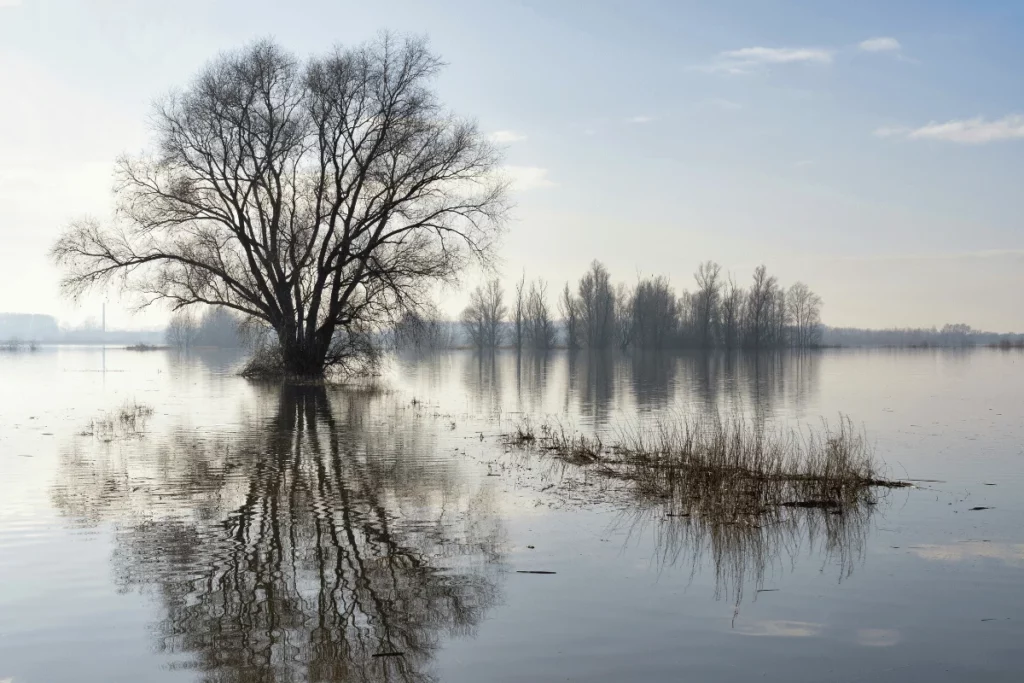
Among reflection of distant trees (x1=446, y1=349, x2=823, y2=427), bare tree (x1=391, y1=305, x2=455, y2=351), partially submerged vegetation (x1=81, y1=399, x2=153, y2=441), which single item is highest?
bare tree (x1=391, y1=305, x2=455, y2=351)

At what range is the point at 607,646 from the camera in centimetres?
686

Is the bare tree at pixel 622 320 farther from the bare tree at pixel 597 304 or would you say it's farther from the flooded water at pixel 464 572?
the flooded water at pixel 464 572

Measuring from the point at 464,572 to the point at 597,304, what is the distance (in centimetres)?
12286

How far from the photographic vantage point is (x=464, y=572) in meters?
8.73

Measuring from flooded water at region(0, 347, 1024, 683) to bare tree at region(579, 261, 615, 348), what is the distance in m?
112

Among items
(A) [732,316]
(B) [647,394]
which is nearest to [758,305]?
(A) [732,316]

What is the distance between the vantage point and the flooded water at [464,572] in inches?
257

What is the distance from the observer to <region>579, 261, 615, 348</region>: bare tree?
130500 mm

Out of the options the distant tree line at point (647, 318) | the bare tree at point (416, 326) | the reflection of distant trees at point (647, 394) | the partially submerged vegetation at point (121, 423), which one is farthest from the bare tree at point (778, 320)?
the partially submerged vegetation at point (121, 423)

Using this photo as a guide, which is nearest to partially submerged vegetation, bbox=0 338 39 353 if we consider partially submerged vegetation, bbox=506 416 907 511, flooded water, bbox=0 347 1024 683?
flooded water, bbox=0 347 1024 683

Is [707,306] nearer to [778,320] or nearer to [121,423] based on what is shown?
[778,320]

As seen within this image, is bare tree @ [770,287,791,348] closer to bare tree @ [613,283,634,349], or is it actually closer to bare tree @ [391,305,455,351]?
bare tree @ [613,283,634,349]

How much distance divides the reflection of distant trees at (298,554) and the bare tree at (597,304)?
114402mm

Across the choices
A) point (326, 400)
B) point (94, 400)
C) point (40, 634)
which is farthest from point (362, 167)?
point (40, 634)
